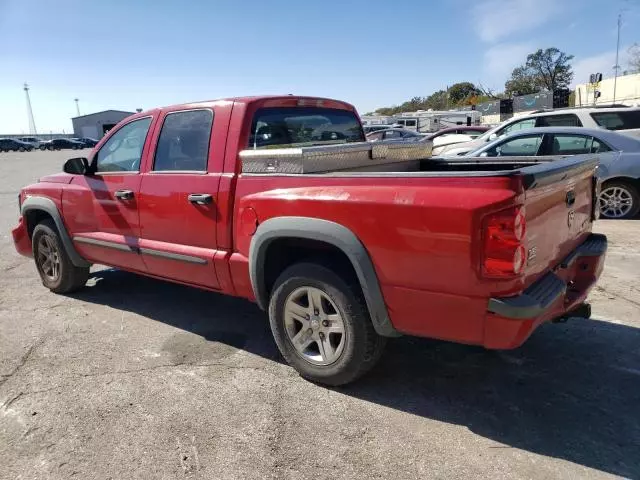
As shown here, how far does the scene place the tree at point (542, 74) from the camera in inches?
3041

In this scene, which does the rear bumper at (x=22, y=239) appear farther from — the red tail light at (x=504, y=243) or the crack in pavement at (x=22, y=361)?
the red tail light at (x=504, y=243)

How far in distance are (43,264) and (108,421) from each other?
10.7 ft

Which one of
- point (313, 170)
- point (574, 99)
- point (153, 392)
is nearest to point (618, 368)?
point (313, 170)

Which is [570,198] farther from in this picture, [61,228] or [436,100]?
[436,100]

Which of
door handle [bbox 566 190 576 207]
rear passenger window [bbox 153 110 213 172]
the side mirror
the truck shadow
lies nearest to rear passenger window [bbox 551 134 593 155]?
the truck shadow

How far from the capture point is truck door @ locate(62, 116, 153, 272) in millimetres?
4480

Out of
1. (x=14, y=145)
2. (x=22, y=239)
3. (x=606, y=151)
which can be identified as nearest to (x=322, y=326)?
(x=22, y=239)

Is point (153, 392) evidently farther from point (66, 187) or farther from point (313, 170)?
point (66, 187)

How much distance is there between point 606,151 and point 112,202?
7220 millimetres

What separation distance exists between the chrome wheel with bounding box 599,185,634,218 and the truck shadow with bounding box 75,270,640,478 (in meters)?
4.82

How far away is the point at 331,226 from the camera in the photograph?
304 cm

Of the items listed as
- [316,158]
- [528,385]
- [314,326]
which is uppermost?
[316,158]

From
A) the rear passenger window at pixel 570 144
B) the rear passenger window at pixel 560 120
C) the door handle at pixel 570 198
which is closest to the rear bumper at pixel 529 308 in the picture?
the door handle at pixel 570 198

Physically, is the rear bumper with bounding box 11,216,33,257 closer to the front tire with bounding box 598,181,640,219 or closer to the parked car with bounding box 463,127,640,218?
the parked car with bounding box 463,127,640,218
